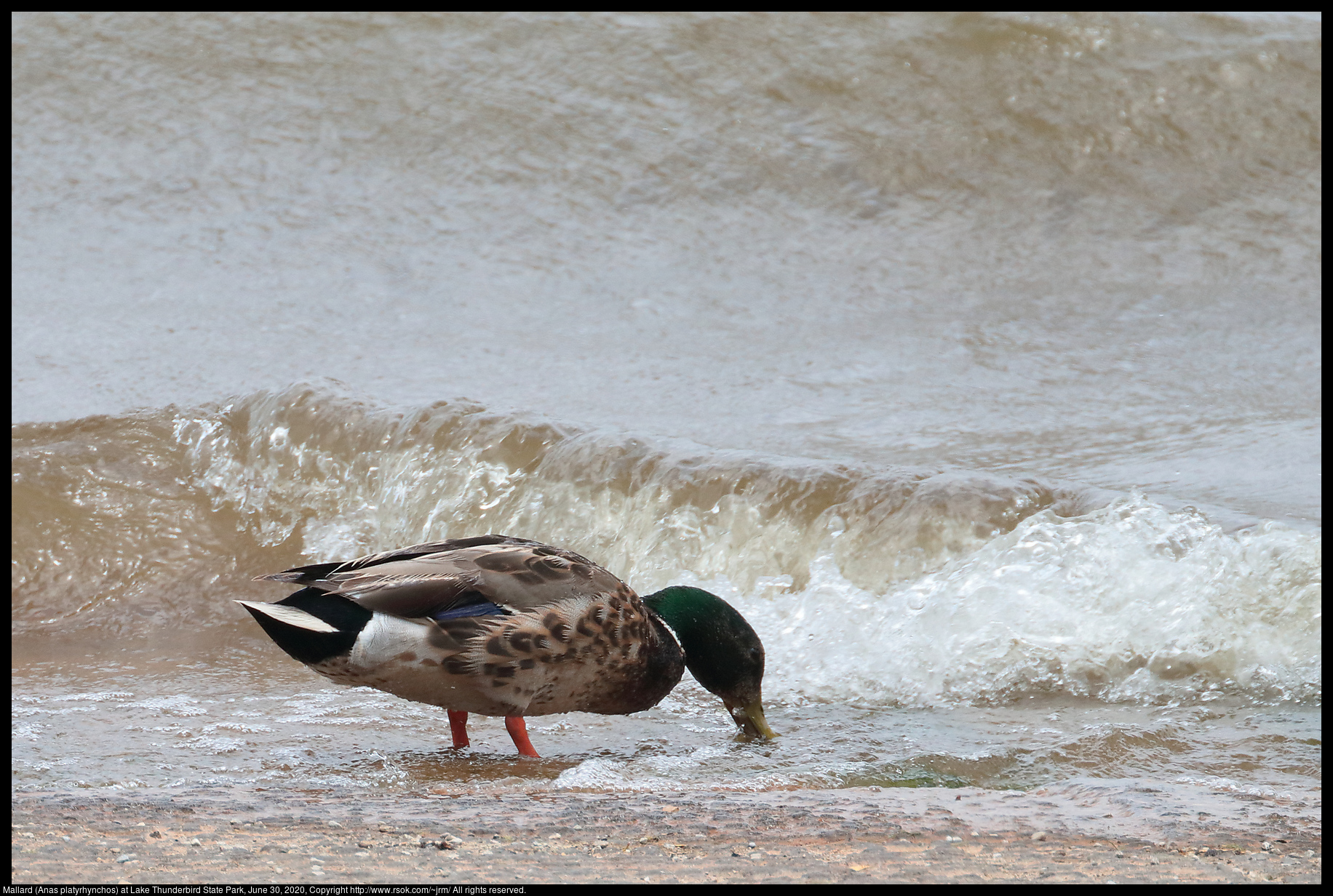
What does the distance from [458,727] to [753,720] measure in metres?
0.85

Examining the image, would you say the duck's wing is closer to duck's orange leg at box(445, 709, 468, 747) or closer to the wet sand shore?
duck's orange leg at box(445, 709, 468, 747)

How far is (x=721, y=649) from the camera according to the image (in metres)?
4.04

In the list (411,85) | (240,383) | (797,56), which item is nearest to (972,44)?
(797,56)

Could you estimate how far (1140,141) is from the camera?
12.1 meters

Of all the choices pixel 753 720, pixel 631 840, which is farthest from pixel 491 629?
pixel 631 840

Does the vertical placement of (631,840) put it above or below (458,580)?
below

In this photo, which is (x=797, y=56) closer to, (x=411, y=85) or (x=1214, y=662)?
(x=411, y=85)

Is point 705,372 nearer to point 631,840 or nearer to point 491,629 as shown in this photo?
point 491,629

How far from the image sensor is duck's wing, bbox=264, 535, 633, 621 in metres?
3.62

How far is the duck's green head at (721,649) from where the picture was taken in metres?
4.04

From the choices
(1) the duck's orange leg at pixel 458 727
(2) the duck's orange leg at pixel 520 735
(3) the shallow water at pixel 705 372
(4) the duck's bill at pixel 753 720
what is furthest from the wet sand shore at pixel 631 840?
(4) the duck's bill at pixel 753 720

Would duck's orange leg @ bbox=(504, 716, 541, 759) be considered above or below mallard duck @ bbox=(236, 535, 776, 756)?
below

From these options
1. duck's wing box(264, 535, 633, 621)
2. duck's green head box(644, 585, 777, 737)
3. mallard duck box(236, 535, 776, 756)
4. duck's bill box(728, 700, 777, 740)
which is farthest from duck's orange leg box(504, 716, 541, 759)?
Result: duck's bill box(728, 700, 777, 740)

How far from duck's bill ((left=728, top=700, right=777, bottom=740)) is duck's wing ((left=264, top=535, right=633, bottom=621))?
590 mm
